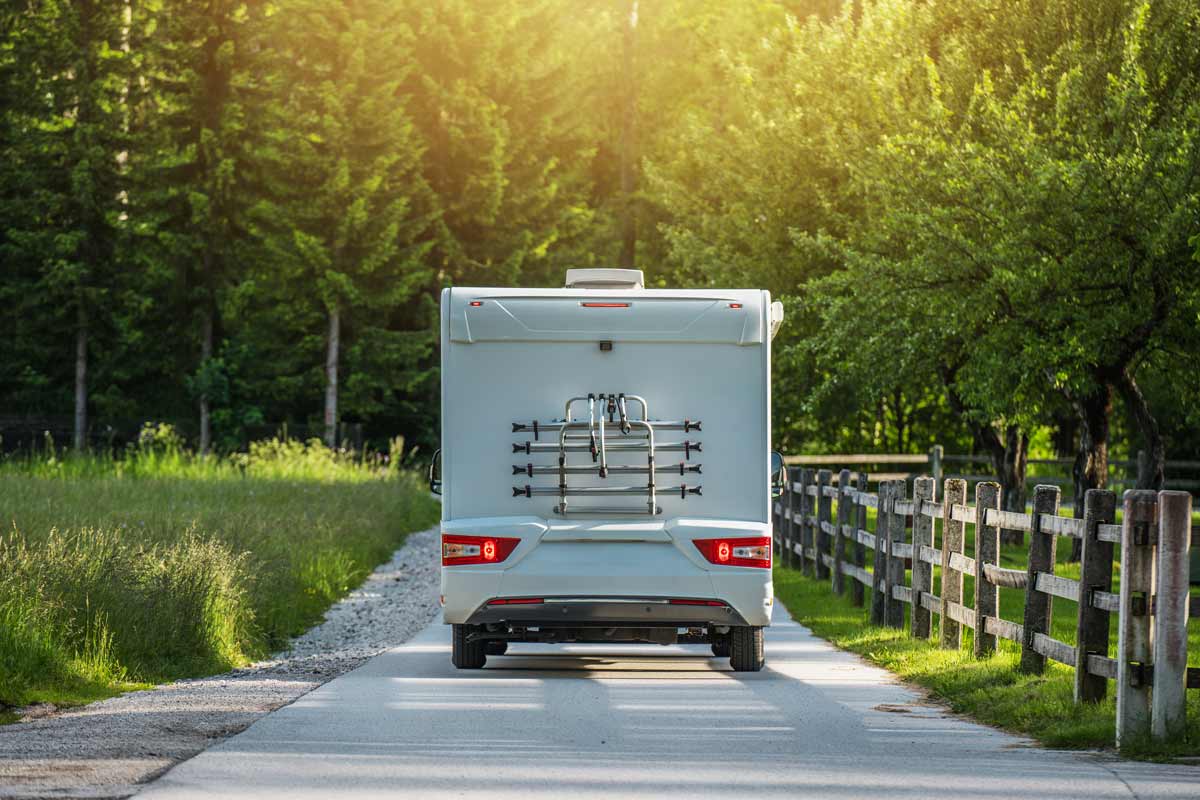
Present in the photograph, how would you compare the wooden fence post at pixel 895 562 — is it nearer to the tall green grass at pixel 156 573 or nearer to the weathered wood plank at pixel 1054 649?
the weathered wood plank at pixel 1054 649

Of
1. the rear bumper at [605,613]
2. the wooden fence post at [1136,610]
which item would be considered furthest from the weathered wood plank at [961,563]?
the wooden fence post at [1136,610]

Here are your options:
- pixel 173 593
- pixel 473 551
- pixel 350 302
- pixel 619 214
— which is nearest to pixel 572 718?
pixel 473 551

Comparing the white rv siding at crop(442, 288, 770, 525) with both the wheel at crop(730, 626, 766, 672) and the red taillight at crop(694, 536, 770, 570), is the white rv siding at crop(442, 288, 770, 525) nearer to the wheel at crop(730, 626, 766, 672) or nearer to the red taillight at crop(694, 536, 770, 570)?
the red taillight at crop(694, 536, 770, 570)

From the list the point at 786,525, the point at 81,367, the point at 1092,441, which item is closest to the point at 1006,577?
the point at 1092,441

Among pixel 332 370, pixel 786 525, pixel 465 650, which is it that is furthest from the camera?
pixel 332 370

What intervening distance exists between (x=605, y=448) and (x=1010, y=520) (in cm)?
304

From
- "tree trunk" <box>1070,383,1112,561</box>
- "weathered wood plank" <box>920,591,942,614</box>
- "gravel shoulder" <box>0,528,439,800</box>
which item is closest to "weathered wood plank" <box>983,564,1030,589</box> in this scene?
"weathered wood plank" <box>920,591,942,614</box>

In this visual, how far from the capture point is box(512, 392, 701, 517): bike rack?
43.5 feet

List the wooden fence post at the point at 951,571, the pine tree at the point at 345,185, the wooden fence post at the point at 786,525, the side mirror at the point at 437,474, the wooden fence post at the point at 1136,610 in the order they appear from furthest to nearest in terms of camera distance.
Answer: the pine tree at the point at 345,185
the wooden fence post at the point at 786,525
the wooden fence post at the point at 951,571
the side mirror at the point at 437,474
the wooden fence post at the point at 1136,610

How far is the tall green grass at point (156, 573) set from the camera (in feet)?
41.3

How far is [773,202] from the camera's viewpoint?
106 ft

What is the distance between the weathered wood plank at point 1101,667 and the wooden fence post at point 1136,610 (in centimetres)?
49

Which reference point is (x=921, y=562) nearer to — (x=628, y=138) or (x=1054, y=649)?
(x=1054, y=649)

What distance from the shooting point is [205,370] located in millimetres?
53062
